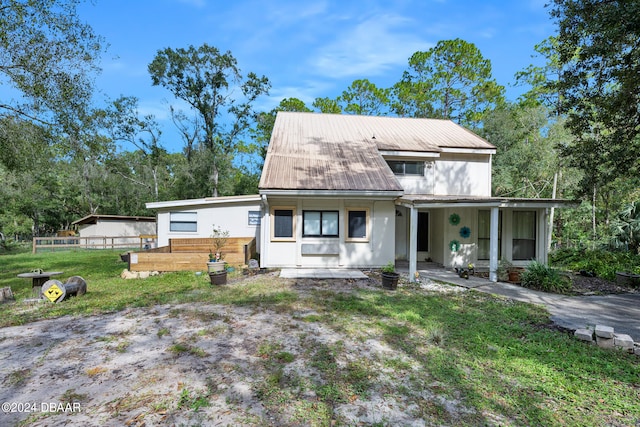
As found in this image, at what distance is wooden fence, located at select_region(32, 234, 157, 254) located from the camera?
20.3m

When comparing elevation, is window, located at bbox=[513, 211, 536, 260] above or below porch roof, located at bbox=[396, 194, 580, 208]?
below

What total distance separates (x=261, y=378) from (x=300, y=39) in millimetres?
12078

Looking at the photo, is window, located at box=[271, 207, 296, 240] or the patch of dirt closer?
the patch of dirt

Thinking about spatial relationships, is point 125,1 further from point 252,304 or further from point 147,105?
point 147,105

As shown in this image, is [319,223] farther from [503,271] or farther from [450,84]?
[450,84]

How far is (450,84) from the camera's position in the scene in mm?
23328

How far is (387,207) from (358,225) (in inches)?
47.1

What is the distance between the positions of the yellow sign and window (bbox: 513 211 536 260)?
13.8 metres

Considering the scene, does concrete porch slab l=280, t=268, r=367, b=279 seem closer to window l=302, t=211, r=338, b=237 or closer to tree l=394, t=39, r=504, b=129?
window l=302, t=211, r=338, b=237

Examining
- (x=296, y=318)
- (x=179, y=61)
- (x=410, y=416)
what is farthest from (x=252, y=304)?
(x=179, y=61)

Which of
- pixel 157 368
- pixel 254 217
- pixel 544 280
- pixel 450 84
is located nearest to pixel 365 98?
pixel 450 84

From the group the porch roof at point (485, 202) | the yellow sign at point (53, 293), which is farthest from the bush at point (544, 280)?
the yellow sign at point (53, 293)

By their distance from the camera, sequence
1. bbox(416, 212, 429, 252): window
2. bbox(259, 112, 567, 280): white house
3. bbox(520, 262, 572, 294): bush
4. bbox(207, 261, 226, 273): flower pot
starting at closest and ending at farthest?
bbox(520, 262, 572, 294): bush → bbox(207, 261, 226, 273): flower pot → bbox(259, 112, 567, 280): white house → bbox(416, 212, 429, 252): window

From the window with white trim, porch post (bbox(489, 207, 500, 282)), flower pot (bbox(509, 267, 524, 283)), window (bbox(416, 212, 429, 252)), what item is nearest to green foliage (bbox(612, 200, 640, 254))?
flower pot (bbox(509, 267, 524, 283))
